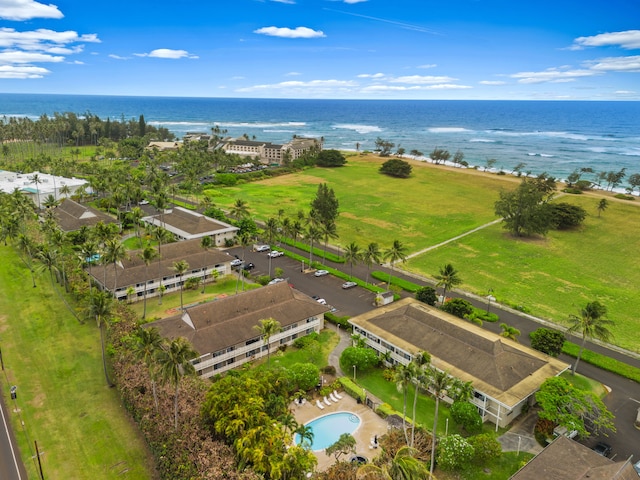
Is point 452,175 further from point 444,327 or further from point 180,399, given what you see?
point 180,399

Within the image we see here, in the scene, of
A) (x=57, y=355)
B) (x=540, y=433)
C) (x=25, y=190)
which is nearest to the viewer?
(x=540, y=433)

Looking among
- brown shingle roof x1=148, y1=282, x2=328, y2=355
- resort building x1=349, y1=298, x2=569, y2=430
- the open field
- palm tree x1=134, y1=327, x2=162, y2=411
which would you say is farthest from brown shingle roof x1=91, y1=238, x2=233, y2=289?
the open field

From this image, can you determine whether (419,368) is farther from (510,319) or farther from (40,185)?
(40,185)

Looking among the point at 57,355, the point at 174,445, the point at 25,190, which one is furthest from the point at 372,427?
the point at 25,190

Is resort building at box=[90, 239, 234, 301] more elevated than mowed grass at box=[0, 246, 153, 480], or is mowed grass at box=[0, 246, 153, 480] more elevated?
resort building at box=[90, 239, 234, 301]

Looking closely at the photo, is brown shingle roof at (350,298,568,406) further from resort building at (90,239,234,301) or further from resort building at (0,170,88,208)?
resort building at (0,170,88,208)

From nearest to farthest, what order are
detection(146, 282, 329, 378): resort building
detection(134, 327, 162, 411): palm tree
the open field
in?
1. detection(134, 327, 162, 411): palm tree
2. detection(146, 282, 329, 378): resort building
3. the open field
